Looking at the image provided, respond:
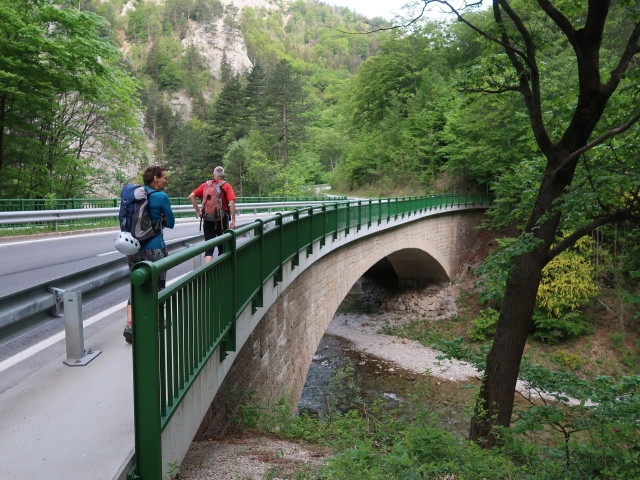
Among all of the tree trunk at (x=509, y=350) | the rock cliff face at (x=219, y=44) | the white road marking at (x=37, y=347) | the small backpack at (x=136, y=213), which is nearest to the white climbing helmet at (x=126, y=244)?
the small backpack at (x=136, y=213)

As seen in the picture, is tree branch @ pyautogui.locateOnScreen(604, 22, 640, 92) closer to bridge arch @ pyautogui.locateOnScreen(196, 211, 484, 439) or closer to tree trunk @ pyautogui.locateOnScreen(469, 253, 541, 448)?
tree trunk @ pyautogui.locateOnScreen(469, 253, 541, 448)

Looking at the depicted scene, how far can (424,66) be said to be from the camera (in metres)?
43.2

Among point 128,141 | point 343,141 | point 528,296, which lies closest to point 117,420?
point 528,296

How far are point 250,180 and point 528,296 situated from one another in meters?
38.8

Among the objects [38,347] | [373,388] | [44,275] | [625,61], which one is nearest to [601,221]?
[625,61]

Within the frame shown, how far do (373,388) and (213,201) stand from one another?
45.8 ft

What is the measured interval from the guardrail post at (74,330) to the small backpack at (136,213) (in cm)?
71

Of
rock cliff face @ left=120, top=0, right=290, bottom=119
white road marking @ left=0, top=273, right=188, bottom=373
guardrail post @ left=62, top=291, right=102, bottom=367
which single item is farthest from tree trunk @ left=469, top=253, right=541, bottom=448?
rock cliff face @ left=120, top=0, right=290, bottom=119

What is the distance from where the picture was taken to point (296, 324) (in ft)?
31.4

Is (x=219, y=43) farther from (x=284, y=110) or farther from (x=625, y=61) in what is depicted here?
(x=625, y=61)

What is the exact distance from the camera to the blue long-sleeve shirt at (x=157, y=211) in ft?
13.6

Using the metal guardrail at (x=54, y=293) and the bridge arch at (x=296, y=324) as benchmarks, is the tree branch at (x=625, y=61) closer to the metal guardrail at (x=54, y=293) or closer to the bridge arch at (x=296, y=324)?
the bridge arch at (x=296, y=324)

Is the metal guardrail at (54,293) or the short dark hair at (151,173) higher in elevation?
the short dark hair at (151,173)

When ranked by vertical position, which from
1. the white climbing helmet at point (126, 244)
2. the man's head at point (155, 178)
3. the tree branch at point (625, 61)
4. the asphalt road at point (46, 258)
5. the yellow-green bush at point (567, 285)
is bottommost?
the yellow-green bush at point (567, 285)
